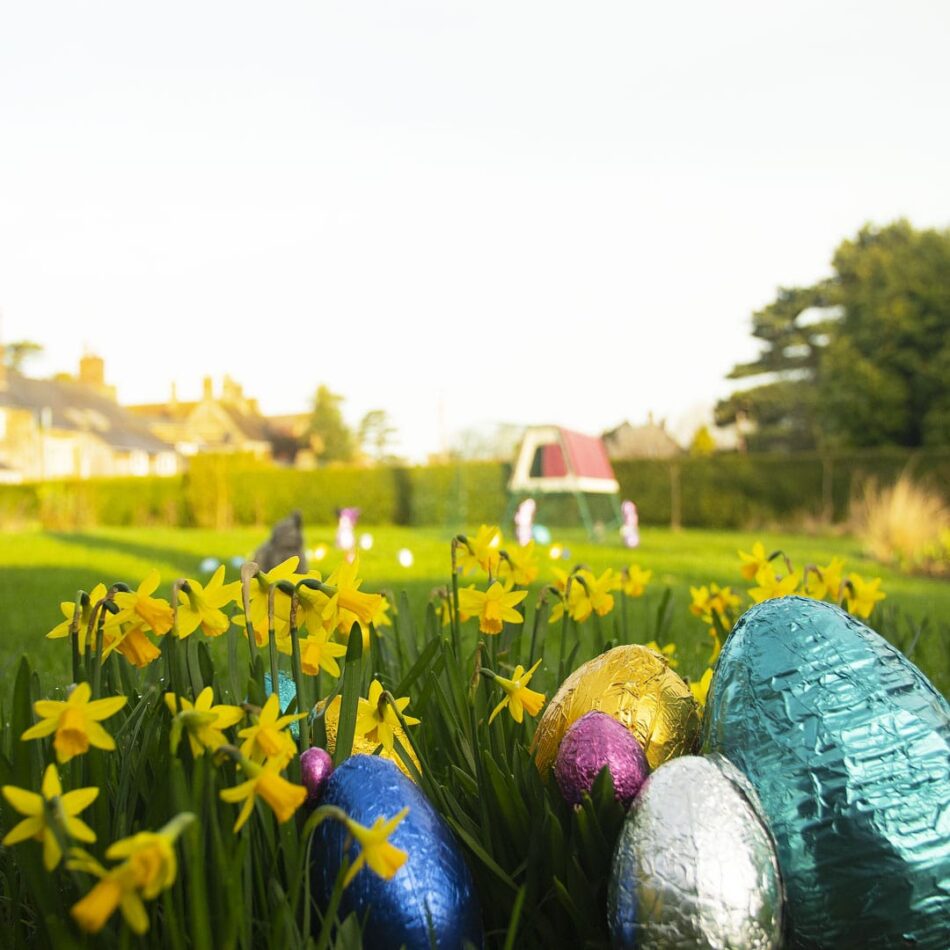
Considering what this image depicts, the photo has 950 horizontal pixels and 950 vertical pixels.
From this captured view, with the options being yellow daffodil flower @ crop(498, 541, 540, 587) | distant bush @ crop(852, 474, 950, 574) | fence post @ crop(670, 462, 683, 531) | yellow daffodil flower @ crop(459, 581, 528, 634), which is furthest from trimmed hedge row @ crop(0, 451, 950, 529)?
yellow daffodil flower @ crop(459, 581, 528, 634)

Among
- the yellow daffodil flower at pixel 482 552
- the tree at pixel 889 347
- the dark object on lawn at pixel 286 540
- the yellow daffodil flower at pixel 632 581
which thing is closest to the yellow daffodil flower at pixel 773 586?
the yellow daffodil flower at pixel 632 581

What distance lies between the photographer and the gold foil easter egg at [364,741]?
126 centimetres

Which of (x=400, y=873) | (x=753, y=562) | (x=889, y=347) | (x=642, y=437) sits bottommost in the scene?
(x=400, y=873)

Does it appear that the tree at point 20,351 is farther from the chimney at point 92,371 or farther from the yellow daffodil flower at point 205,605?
the yellow daffodil flower at point 205,605

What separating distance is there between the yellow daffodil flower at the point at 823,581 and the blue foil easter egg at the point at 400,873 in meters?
1.15

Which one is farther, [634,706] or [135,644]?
[634,706]

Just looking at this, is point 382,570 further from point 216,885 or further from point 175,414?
point 175,414

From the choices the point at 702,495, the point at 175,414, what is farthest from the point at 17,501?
the point at 175,414

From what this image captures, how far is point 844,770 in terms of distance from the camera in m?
1.05

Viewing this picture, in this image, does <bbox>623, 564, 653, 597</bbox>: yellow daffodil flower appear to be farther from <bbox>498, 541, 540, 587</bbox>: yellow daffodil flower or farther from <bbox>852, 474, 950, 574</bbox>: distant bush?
<bbox>852, 474, 950, 574</bbox>: distant bush

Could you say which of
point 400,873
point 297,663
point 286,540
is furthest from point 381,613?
point 286,540

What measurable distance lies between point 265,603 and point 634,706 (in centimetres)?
56

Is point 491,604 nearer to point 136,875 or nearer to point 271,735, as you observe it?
point 271,735

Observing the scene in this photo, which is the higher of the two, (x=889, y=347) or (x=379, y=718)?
(x=889, y=347)
